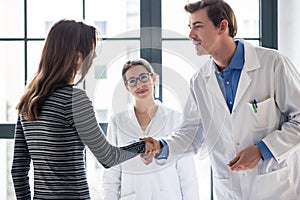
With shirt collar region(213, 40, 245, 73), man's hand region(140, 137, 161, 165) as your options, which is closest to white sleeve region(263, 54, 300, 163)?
shirt collar region(213, 40, 245, 73)

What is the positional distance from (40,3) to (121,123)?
34.1 inches

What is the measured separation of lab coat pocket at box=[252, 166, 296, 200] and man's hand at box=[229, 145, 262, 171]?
4.0 inches

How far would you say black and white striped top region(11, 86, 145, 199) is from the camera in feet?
5.13

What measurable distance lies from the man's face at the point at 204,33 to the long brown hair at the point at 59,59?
16.0 inches

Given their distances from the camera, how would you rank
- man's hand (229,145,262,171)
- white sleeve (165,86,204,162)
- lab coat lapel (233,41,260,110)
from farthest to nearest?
white sleeve (165,86,204,162) → lab coat lapel (233,41,260,110) → man's hand (229,145,262,171)

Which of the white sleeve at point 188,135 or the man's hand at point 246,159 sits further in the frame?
the white sleeve at point 188,135

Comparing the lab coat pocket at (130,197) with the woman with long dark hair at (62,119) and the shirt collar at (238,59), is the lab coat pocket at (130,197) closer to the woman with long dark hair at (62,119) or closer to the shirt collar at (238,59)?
the woman with long dark hair at (62,119)

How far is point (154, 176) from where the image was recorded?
83.6 inches

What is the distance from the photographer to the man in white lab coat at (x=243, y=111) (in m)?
1.73

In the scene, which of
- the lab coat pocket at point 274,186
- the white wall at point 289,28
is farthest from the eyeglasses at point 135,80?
the white wall at point 289,28

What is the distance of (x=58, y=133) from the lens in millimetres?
1562

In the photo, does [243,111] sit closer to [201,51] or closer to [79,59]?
[201,51]

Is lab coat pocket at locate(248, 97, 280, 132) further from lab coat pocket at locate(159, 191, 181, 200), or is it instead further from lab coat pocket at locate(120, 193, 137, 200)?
lab coat pocket at locate(120, 193, 137, 200)

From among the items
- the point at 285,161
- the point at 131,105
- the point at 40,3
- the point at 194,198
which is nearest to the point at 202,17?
the point at 131,105
